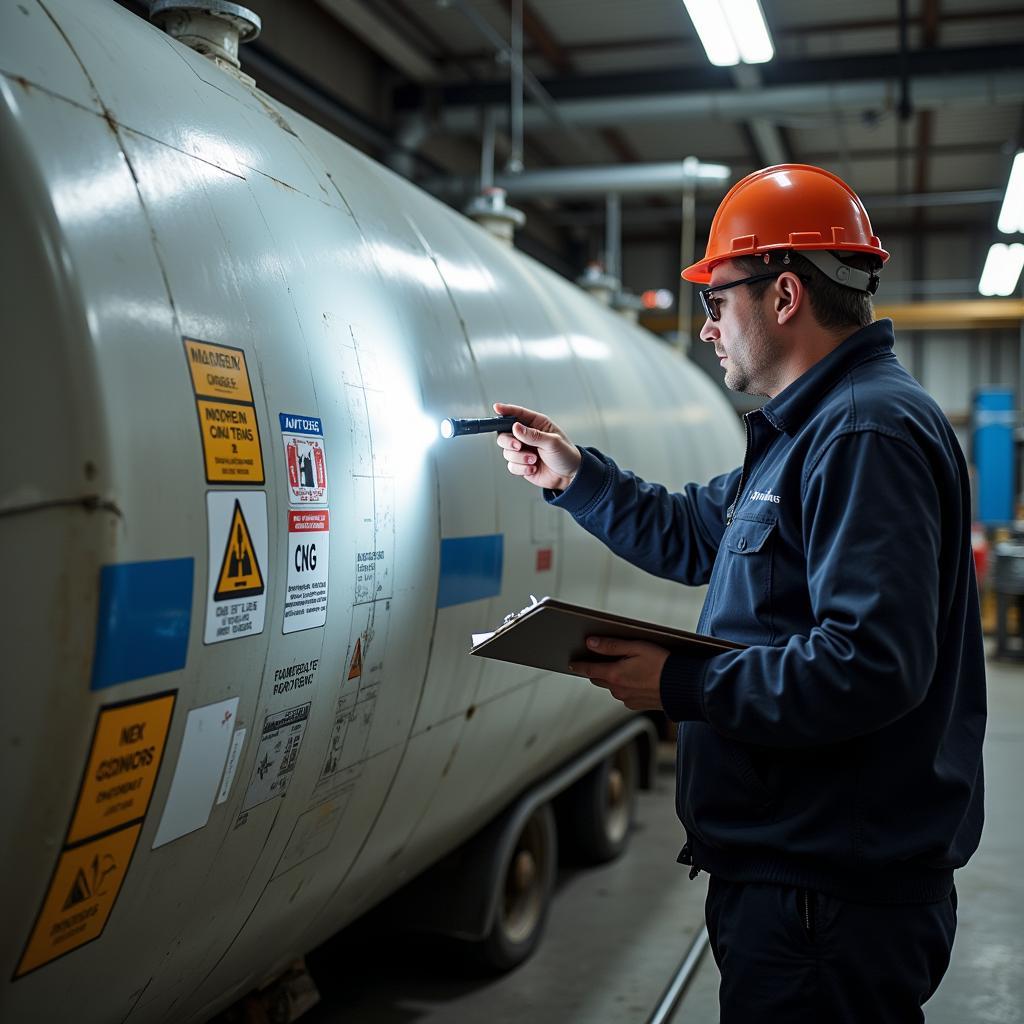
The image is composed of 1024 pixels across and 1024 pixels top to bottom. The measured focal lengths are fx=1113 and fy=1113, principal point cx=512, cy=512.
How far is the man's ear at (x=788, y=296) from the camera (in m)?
1.89

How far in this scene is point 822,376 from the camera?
183 centimetres

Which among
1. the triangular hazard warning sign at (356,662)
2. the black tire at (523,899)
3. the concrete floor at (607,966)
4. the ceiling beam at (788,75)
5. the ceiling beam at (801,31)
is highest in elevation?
the ceiling beam at (801,31)

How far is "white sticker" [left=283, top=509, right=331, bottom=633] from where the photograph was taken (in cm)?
182

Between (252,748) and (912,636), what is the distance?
1.03 m

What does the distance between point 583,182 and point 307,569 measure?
24.1 ft

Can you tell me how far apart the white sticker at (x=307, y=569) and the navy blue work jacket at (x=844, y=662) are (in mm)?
623

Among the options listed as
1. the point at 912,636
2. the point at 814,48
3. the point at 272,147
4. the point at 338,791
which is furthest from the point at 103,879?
the point at 814,48

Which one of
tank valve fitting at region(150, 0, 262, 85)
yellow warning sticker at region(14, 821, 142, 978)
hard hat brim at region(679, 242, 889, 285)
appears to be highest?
tank valve fitting at region(150, 0, 262, 85)

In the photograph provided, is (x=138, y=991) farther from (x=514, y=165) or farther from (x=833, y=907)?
(x=514, y=165)

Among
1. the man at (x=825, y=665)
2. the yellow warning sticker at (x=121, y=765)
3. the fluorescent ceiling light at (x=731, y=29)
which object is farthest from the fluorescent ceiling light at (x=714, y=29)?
the yellow warning sticker at (x=121, y=765)

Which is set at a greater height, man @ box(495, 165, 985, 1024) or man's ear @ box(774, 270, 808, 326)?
man's ear @ box(774, 270, 808, 326)

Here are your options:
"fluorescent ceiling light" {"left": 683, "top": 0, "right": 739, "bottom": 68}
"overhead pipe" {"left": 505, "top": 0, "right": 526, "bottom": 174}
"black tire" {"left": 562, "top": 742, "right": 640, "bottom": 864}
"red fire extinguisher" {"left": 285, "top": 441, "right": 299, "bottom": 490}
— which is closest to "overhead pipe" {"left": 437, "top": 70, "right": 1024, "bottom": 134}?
"overhead pipe" {"left": 505, "top": 0, "right": 526, "bottom": 174}

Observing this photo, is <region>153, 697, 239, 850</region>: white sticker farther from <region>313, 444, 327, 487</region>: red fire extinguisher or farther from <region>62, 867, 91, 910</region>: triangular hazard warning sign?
<region>313, 444, 327, 487</region>: red fire extinguisher

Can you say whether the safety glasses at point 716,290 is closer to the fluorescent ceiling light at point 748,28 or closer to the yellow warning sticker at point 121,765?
the yellow warning sticker at point 121,765
